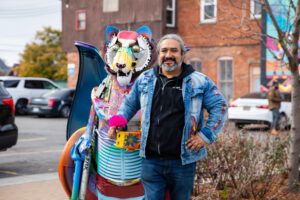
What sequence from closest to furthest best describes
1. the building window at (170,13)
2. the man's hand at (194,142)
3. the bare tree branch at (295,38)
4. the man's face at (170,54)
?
the man's hand at (194,142), the man's face at (170,54), the bare tree branch at (295,38), the building window at (170,13)

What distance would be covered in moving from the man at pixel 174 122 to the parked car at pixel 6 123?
195 inches

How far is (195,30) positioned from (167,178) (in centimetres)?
1989

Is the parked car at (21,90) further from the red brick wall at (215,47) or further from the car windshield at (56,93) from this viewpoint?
the red brick wall at (215,47)

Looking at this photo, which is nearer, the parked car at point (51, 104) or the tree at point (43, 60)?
the parked car at point (51, 104)

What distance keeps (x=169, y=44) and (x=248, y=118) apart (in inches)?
513

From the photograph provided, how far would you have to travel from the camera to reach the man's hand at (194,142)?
320cm

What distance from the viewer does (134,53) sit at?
4039mm

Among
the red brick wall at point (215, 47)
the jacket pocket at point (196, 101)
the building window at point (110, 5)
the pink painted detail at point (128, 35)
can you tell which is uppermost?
the building window at point (110, 5)

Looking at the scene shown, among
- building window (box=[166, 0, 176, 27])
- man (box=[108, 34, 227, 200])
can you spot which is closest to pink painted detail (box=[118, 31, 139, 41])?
man (box=[108, 34, 227, 200])

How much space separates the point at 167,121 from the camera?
323cm

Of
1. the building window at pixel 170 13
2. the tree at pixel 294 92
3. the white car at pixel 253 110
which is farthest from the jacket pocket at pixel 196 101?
the building window at pixel 170 13

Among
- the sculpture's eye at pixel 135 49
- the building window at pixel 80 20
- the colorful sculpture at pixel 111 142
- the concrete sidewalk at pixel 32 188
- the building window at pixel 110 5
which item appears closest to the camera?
the colorful sculpture at pixel 111 142

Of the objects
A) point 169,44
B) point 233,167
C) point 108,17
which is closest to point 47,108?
point 108,17

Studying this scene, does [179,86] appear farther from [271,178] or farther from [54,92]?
[54,92]
